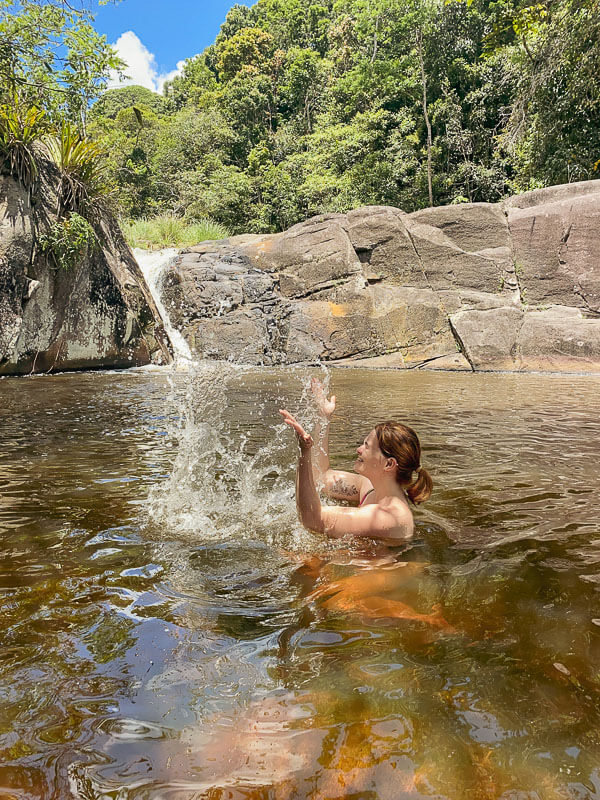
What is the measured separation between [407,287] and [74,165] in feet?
26.8

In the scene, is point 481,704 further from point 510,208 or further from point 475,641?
point 510,208

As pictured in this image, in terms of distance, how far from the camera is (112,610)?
2225 mm

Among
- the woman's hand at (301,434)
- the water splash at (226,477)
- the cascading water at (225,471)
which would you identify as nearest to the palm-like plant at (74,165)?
the cascading water at (225,471)

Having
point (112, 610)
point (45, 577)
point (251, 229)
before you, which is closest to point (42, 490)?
point (45, 577)

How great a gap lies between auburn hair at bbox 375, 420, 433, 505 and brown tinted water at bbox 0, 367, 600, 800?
0.30 m

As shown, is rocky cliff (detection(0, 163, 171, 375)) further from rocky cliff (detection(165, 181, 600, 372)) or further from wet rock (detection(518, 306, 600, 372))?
wet rock (detection(518, 306, 600, 372))

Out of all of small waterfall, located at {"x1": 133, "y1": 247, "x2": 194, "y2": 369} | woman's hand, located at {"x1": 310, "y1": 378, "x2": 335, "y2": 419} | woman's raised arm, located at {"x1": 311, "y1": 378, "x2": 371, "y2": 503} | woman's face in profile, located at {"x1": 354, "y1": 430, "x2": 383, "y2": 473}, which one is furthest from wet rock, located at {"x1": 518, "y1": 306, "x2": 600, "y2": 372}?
woman's face in profile, located at {"x1": 354, "y1": 430, "x2": 383, "y2": 473}

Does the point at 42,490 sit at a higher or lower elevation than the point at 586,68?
lower

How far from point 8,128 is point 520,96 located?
12.8 metres

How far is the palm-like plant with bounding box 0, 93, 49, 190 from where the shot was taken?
9.55 m

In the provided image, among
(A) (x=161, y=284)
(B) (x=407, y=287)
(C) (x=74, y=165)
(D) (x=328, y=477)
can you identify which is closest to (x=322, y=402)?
(D) (x=328, y=477)

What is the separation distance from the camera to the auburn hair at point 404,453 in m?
3.01

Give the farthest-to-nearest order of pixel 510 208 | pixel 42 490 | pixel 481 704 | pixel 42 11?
pixel 510 208
pixel 42 11
pixel 42 490
pixel 481 704

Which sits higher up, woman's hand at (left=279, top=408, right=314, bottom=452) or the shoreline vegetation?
the shoreline vegetation
